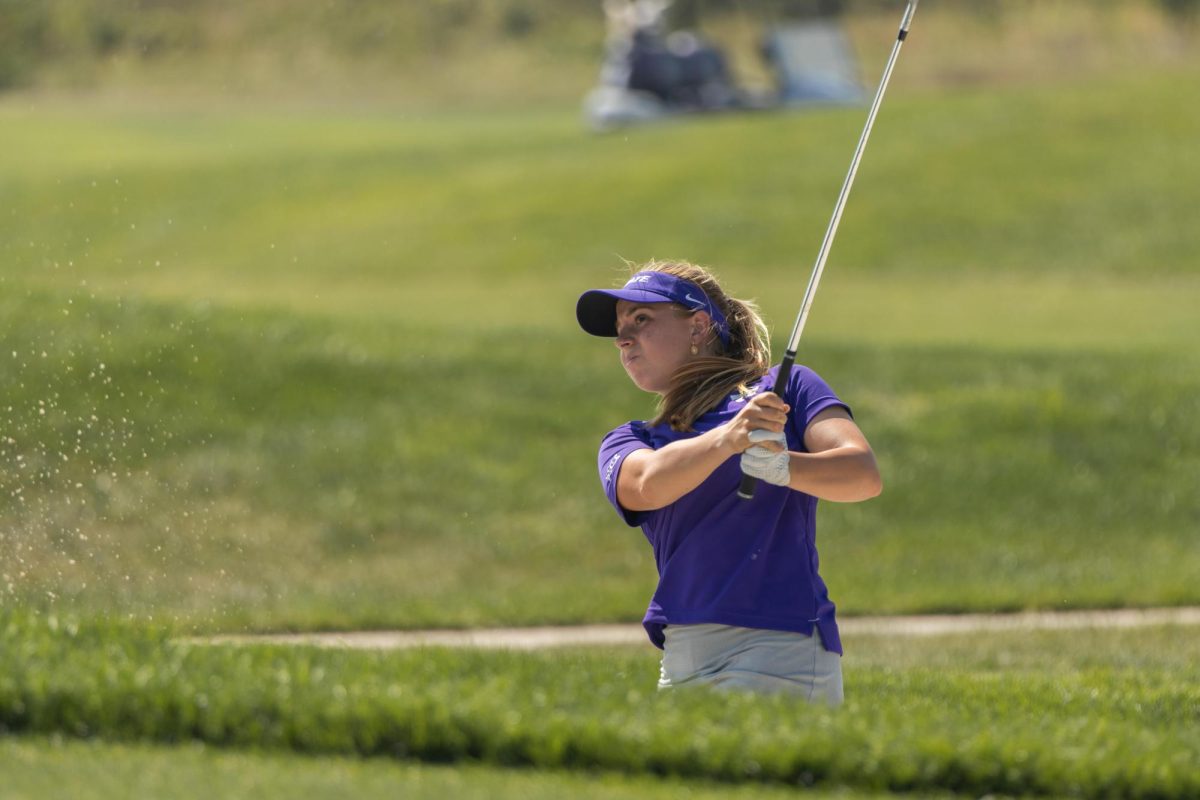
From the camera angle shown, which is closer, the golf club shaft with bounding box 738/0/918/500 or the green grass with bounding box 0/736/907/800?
the green grass with bounding box 0/736/907/800

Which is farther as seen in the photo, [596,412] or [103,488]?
[596,412]

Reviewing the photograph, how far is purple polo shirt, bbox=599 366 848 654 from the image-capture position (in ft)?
15.6

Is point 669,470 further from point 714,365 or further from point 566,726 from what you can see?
point 566,726

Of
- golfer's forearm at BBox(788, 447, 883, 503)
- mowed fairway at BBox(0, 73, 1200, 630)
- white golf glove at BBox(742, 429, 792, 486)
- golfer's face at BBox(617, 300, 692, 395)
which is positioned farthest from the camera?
mowed fairway at BBox(0, 73, 1200, 630)

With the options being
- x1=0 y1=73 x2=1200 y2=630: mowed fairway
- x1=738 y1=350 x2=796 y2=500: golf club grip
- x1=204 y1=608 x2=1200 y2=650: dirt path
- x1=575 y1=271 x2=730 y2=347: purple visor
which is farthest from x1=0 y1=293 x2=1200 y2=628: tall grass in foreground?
x1=738 y1=350 x2=796 y2=500: golf club grip

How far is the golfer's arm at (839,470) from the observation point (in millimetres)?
→ 4574

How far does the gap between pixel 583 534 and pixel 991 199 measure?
1616cm

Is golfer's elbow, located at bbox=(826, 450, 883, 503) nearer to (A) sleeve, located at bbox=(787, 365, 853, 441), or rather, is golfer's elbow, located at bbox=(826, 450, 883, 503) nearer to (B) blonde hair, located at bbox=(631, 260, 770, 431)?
(A) sleeve, located at bbox=(787, 365, 853, 441)

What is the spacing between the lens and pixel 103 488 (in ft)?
38.9

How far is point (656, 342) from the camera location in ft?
16.5

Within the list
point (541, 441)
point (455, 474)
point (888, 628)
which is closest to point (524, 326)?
point (541, 441)

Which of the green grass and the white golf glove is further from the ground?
the white golf glove

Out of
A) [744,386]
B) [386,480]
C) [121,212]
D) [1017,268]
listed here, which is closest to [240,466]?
[386,480]

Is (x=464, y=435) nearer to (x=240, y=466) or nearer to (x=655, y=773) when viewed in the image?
(x=240, y=466)
